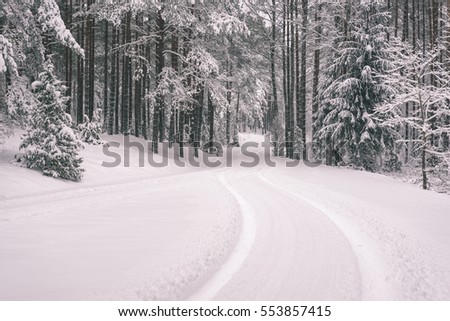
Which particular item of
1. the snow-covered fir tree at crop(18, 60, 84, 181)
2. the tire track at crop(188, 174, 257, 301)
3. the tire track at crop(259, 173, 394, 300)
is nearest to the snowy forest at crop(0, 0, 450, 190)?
the snow-covered fir tree at crop(18, 60, 84, 181)

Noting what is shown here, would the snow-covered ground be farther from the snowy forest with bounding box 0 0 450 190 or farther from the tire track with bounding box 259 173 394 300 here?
the snowy forest with bounding box 0 0 450 190

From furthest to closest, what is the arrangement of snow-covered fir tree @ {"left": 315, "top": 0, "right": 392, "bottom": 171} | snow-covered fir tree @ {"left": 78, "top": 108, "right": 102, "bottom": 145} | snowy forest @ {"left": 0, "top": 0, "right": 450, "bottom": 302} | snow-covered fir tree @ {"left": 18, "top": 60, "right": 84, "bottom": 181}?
snow-covered fir tree @ {"left": 315, "top": 0, "right": 392, "bottom": 171} → snow-covered fir tree @ {"left": 78, "top": 108, "right": 102, "bottom": 145} → snow-covered fir tree @ {"left": 18, "top": 60, "right": 84, "bottom": 181} → snowy forest @ {"left": 0, "top": 0, "right": 450, "bottom": 302}

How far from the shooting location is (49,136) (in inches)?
467

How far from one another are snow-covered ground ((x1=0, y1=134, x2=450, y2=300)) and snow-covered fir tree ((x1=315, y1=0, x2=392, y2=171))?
316 inches

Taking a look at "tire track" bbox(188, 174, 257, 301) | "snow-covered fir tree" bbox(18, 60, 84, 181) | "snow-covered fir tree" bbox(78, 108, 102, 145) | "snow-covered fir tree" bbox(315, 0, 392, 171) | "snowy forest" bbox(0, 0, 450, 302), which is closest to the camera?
"tire track" bbox(188, 174, 257, 301)

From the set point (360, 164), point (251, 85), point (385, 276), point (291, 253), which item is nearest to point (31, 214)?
point (291, 253)

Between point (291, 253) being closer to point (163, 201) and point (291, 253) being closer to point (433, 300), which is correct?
point (433, 300)

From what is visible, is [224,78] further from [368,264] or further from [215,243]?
[368,264]

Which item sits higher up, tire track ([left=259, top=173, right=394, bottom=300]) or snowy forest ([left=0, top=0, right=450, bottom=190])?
snowy forest ([left=0, top=0, right=450, bottom=190])

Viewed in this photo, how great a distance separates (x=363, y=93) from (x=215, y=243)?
16716 millimetres

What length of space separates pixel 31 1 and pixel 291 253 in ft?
44.4

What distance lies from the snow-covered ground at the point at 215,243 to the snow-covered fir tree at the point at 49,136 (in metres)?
0.55

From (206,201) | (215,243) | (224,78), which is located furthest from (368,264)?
(224,78)

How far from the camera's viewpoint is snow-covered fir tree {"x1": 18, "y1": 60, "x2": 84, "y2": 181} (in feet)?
39.0
